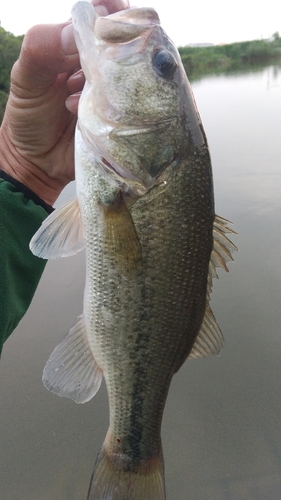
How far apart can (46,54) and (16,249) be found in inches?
32.0

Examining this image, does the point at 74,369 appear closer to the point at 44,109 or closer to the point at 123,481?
the point at 123,481

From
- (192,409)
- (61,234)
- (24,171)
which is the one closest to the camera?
(61,234)

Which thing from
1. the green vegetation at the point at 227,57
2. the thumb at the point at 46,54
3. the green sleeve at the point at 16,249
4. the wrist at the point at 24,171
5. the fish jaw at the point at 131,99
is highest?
the green vegetation at the point at 227,57

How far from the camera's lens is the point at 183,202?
1214 millimetres

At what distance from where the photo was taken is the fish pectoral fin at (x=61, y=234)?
4.23 ft

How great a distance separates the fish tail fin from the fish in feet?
0.05

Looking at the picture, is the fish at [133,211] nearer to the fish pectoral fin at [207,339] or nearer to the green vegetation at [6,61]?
the fish pectoral fin at [207,339]

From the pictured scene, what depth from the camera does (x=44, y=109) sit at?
1.77m

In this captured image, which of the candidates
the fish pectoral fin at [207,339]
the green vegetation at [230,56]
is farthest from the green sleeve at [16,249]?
the green vegetation at [230,56]

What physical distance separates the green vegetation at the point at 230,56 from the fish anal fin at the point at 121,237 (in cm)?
4121

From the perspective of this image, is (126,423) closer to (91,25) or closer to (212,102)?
(91,25)

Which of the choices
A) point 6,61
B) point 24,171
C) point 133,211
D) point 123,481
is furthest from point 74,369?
point 6,61

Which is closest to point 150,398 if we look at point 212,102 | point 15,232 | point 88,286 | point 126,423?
point 126,423

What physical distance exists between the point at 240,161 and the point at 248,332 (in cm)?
503
